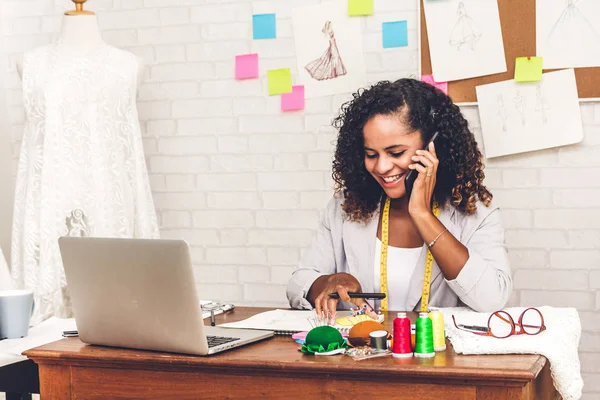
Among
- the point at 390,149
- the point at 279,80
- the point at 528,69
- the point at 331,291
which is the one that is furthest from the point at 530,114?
the point at 331,291

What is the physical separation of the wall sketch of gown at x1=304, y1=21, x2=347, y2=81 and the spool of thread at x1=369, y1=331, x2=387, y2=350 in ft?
6.23

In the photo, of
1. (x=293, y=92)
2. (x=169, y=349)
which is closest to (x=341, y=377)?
(x=169, y=349)

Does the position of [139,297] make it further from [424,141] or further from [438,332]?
[424,141]

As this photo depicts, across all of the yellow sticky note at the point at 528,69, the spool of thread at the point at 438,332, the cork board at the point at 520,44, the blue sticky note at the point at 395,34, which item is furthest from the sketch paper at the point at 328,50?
the spool of thread at the point at 438,332

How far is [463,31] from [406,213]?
3.34 feet

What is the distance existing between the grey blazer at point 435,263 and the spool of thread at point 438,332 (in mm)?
564

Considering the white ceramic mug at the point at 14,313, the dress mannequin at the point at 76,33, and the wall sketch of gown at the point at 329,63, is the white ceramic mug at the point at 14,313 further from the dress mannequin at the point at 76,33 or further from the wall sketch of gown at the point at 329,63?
the wall sketch of gown at the point at 329,63

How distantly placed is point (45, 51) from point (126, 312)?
1693 millimetres

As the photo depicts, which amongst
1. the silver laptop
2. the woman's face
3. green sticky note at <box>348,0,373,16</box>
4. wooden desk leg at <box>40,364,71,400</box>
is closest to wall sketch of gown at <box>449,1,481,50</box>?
green sticky note at <box>348,0,373,16</box>

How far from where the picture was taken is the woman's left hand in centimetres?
254

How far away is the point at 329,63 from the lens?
359cm

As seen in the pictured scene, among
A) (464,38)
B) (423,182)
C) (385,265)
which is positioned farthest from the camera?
(464,38)

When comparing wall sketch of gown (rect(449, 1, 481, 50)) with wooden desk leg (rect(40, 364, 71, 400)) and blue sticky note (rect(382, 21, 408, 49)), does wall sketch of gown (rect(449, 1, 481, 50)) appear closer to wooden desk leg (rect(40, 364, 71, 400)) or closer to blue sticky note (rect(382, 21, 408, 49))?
blue sticky note (rect(382, 21, 408, 49))

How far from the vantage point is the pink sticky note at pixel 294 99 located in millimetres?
3631
